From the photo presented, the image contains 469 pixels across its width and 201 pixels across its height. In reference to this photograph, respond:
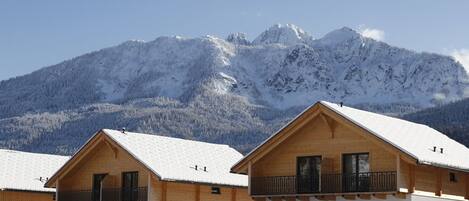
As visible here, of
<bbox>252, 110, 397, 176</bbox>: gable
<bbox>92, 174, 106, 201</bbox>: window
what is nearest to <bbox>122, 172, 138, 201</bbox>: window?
<bbox>92, 174, 106, 201</bbox>: window

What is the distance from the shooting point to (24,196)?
57.1 metres

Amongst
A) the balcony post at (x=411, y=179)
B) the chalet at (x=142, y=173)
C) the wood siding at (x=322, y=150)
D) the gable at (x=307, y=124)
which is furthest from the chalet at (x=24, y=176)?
the balcony post at (x=411, y=179)

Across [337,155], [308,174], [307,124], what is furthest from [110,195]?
[337,155]

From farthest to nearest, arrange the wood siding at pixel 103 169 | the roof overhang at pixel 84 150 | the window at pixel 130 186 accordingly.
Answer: the roof overhang at pixel 84 150
the wood siding at pixel 103 169
the window at pixel 130 186

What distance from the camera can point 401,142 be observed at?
41969 mm

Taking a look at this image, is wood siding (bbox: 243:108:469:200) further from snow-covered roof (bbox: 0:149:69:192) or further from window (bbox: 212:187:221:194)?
snow-covered roof (bbox: 0:149:69:192)

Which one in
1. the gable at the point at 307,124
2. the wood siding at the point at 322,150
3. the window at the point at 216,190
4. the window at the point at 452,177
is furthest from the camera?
the window at the point at 216,190

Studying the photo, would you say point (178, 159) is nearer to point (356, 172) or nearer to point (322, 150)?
point (322, 150)

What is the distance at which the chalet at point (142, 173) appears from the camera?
4872 centimetres

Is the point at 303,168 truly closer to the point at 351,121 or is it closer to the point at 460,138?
the point at 351,121

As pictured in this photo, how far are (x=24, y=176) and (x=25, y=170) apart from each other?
1.05 m

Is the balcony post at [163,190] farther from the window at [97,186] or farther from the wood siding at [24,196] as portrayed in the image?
the wood siding at [24,196]

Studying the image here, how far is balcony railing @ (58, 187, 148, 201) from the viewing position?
48.9 meters

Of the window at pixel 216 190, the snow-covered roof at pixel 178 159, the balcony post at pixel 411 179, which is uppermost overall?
the snow-covered roof at pixel 178 159
